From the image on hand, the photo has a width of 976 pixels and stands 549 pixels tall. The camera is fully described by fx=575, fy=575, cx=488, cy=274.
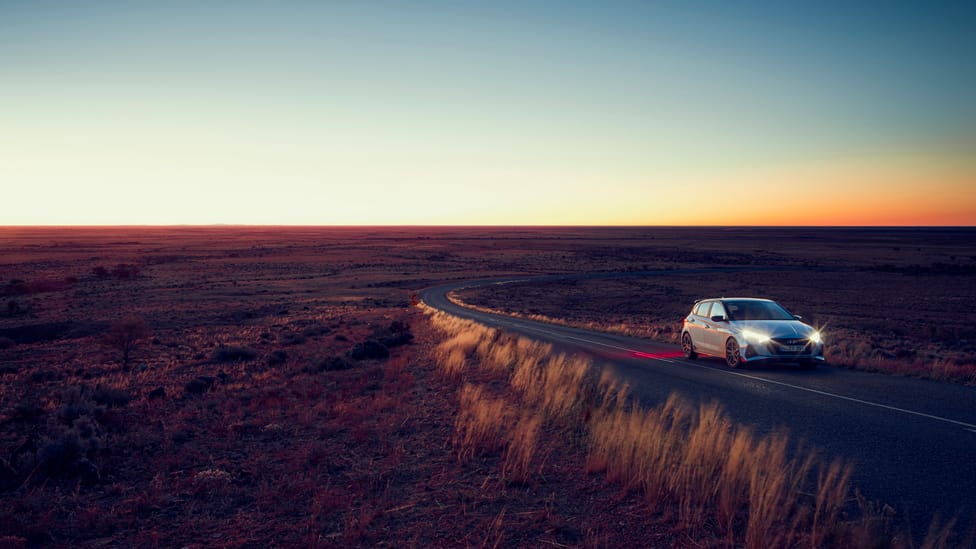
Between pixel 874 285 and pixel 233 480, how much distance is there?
65166 millimetres

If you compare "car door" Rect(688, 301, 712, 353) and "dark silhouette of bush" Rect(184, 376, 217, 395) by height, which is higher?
"car door" Rect(688, 301, 712, 353)

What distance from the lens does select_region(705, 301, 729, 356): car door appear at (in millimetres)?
16016

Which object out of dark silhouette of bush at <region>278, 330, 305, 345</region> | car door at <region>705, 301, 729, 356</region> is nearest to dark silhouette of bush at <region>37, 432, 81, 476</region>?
car door at <region>705, 301, 729, 356</region>

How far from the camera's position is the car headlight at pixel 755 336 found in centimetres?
1480

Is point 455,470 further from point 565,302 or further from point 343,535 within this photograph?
point 565,302

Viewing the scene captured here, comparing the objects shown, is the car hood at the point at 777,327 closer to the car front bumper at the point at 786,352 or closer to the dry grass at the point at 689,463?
the car front bumper at the point at 786,352

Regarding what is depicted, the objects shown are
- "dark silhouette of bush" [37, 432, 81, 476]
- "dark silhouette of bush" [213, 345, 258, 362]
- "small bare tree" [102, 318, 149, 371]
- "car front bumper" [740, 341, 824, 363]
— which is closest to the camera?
"dark silhouette of bush" [37, 432, 81, 476]

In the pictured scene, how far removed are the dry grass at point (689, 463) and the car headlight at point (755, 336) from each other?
4794 mm

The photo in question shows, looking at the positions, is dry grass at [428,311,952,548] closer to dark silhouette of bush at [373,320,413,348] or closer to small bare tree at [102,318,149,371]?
dark silhouette of bush at [373,320,413,348]

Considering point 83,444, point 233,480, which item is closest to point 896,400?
point 233,480

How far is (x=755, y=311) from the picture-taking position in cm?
1620

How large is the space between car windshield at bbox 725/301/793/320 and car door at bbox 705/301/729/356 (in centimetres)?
22

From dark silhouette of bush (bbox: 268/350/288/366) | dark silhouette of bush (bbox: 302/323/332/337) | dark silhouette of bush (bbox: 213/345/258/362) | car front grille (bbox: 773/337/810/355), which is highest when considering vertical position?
car front grille (bbox: 773/337/810/355)

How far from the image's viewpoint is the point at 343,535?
594 cm
